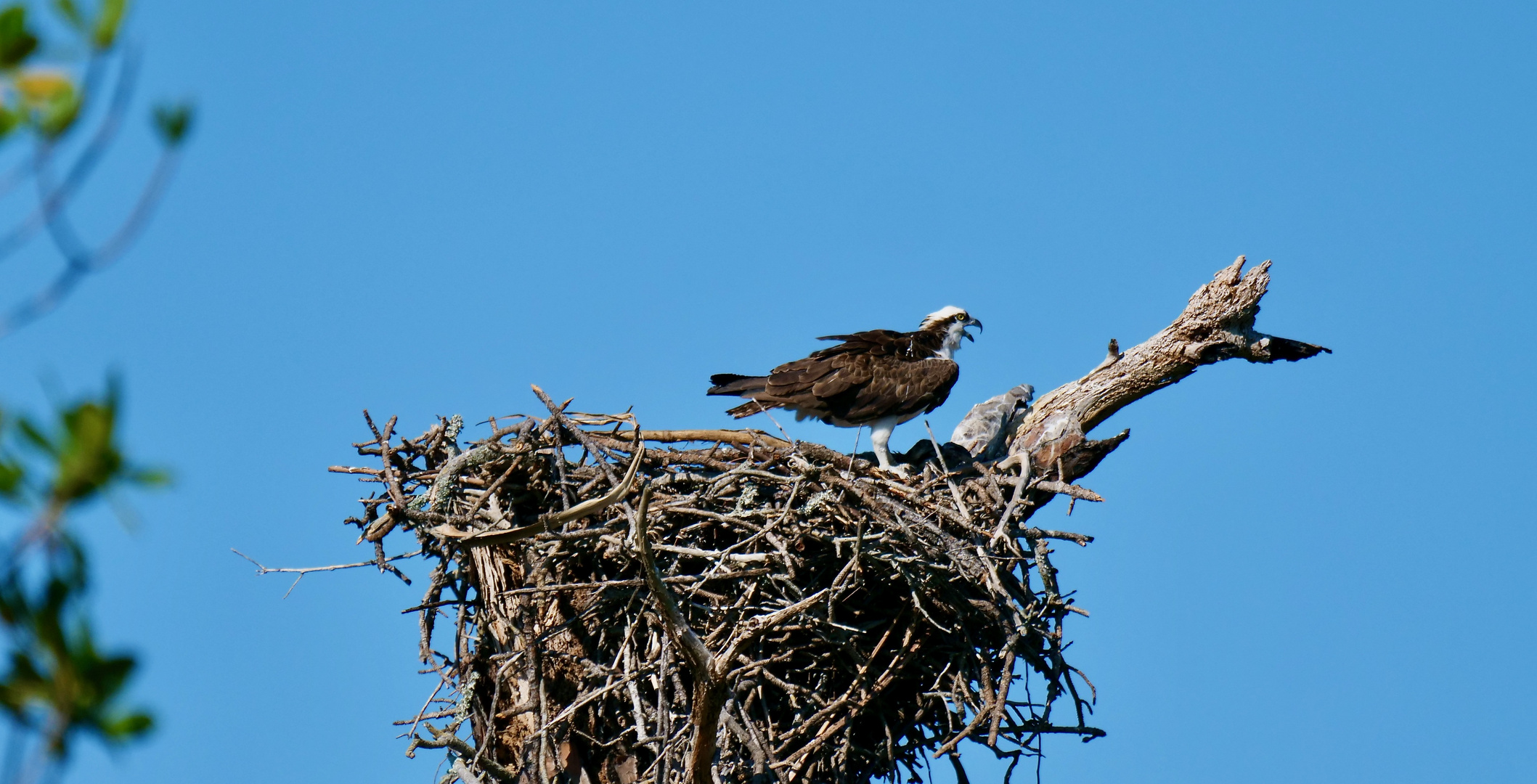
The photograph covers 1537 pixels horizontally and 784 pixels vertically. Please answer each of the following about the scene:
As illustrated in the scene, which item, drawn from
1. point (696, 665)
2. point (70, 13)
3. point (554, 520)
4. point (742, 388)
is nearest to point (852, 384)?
point (742, 388)

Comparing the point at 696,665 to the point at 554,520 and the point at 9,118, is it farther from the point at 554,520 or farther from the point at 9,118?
the point at 9,118

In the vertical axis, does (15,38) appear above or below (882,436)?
below

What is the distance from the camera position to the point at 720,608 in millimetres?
6781

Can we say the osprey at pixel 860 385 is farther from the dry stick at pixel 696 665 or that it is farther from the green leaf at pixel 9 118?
the green leaf at pixel 9 118

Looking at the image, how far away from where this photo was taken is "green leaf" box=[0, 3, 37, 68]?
187 cm

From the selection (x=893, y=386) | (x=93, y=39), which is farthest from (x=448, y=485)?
(x=93, y=39)

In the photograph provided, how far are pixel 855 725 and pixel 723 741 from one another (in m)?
0.95

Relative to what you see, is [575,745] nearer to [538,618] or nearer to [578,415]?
[538,618]

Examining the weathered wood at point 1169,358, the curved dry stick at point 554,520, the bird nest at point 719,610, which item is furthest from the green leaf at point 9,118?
the weathered wood at point 1169,358

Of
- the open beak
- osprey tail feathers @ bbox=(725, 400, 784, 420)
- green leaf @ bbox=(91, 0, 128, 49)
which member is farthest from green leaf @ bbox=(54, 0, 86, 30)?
the open beak

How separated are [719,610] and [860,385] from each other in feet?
10.4

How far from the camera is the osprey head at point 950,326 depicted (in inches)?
424

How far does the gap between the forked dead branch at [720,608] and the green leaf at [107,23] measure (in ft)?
15.6

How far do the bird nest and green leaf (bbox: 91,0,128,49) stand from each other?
4.74 meters
